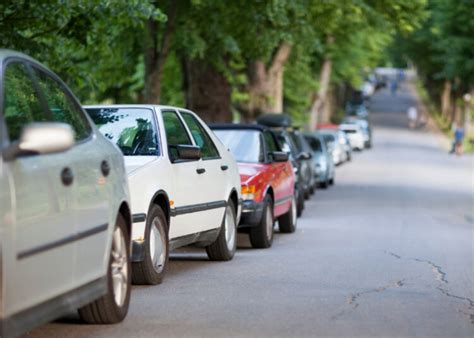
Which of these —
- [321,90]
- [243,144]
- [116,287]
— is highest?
[116,287]

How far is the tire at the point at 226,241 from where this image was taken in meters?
13.5

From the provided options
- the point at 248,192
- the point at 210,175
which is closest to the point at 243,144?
the point at 248,192

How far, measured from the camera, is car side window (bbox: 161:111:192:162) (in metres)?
12.1

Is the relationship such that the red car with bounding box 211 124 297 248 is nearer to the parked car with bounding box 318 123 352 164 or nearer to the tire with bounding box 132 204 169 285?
the tire with bounding box 132 204 169 285

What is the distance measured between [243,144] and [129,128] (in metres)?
5.30

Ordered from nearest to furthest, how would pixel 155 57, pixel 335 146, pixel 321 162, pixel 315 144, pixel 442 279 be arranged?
pixel 442 279 → pixel 155 57 → pixel 321 162 → pixel 315 144 → pixel 335 146

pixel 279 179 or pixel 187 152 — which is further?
pixel 279 179

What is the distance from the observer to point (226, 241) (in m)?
13.6

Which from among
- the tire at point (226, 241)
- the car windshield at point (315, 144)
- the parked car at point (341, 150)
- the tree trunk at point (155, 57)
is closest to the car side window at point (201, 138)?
the tire at point (226, 241)

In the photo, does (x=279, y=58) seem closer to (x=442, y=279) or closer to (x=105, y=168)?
(x=442, y=279)

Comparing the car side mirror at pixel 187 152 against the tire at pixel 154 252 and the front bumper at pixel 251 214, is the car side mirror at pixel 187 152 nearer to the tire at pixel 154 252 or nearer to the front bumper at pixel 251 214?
the tire at pixel 154 252

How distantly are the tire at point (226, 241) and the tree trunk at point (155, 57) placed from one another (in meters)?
11.9

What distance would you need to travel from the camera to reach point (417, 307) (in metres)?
9.84

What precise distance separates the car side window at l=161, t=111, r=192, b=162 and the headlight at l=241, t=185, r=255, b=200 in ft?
10.4
